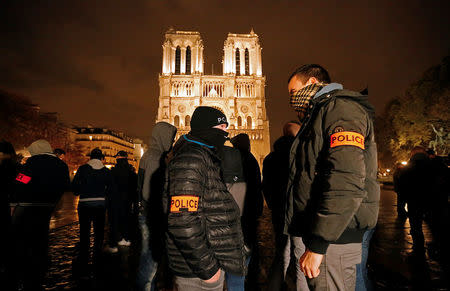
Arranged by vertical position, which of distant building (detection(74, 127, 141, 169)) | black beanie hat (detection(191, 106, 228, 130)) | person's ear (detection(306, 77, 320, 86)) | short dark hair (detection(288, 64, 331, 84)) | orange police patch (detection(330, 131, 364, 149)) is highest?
distant building (detection(74, 127, 141, 169))

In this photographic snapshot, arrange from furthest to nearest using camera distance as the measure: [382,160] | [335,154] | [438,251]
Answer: [382,160], [438,251], [335,154]

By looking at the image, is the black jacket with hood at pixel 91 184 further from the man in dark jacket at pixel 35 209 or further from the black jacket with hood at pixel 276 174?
the black jacket with hood at pixel 276 174

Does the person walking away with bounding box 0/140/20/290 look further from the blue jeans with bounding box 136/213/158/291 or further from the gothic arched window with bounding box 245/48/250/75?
the gothic arched window with bounding box 245/48/250/75

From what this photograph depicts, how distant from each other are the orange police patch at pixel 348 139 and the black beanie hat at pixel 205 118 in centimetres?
90

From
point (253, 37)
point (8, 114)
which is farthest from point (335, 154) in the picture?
point (253, 37)

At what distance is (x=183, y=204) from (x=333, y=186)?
0.93 metres

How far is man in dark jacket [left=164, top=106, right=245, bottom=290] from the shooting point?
69.4 inches

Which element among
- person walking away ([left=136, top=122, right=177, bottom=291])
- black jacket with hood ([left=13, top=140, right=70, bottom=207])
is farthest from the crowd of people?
black jacket with hood ([left=13, top=140, right=70, bottom=207])

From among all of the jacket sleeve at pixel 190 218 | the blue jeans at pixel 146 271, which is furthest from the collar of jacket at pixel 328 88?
the blue jeans at pixel 146 271

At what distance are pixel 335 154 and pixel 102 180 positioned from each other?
4721 millimetres

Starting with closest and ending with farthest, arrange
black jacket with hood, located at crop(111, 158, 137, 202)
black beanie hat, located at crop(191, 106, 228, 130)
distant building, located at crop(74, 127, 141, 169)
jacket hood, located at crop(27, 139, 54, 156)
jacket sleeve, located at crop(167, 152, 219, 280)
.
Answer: jacket sleeve, located at crop(167, 152, 219, 280) → black beanie hat, located at crop(191, 106, 228, 130) → jacket hood, located at crop(27, 139, 54, 156) → black jacket with hood, located at crop(111, 158, 137, 202) → distant building, located at crop(74, 127, 141, 169)

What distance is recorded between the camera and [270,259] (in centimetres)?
477

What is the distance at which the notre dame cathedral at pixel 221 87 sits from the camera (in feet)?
148

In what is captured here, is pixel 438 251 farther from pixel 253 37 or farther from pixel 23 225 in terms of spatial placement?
pixel 253 37
